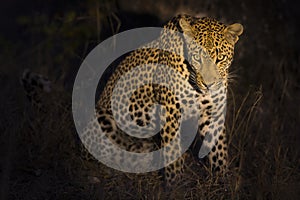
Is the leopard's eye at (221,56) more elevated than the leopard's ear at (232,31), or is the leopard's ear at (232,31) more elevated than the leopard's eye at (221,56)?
the leopard's ear at (232,31)

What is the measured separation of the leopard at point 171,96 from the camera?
5.78 metres

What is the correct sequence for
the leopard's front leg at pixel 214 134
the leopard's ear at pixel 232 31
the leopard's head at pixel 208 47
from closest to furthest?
the leopard's head at pixel 208 47, the leopard's ear at pixel 232 31, the leopard's front leg at pixel 214 134

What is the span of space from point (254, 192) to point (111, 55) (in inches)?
105

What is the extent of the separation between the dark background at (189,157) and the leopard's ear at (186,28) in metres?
0.85

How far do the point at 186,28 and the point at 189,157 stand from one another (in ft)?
5.37

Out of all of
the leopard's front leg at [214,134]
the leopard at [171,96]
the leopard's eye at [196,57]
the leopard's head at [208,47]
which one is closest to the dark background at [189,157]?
the leopard's front leg at [214,134]

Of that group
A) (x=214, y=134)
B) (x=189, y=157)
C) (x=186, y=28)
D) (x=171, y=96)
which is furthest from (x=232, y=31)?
(x=189, y=157)

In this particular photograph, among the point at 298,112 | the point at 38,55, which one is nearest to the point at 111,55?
the point at 38,55

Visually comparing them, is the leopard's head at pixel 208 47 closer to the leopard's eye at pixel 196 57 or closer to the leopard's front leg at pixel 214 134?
the leopard's eye at pixel 196 57

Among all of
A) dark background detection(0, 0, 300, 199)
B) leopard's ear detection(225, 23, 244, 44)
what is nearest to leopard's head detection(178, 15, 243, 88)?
leopard's ear detection(225, 23, 244, 44)

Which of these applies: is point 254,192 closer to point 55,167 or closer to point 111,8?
point 55,167

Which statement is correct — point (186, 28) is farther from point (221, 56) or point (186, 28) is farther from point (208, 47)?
point (221, 56)

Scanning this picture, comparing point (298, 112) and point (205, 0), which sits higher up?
point (205, 0)

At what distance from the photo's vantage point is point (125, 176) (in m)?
6.36
